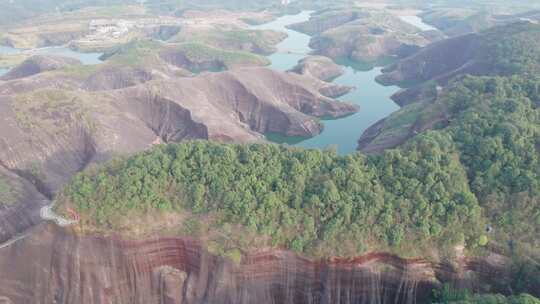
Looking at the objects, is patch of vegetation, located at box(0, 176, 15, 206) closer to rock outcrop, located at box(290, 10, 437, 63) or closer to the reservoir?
the reservoir

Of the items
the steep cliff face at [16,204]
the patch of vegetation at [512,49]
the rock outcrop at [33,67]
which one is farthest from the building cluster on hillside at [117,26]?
the patch of vegetation at [512,49]

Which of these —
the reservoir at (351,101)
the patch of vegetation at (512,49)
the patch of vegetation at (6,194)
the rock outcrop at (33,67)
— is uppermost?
the patch of vegetation at (512,49)

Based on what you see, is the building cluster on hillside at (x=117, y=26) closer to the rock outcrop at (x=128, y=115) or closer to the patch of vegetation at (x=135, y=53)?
the patch of vegetation at (x=135, y=53)

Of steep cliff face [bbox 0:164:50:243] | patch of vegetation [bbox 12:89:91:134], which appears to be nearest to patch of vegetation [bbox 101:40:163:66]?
patch of vegetation [bbox 12:89:91:134]

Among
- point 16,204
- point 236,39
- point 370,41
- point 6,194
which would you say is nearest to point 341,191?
point 16,204

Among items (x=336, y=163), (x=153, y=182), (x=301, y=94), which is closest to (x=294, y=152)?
(x=336, y=163)

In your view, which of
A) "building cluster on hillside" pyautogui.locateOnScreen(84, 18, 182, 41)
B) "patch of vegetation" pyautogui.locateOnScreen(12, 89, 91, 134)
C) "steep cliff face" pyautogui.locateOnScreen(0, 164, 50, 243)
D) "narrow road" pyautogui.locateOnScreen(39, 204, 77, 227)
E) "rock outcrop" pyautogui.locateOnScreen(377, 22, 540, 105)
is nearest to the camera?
"narrow road" pyautogui.locateOnScreen(39, 204, 77, 227)

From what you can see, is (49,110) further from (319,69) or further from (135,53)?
(319,69)
